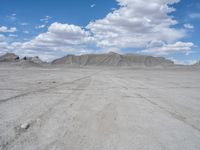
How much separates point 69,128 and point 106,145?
5.02ft

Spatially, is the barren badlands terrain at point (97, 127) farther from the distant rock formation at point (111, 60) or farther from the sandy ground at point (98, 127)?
the distant rock formation at point (111, 60)

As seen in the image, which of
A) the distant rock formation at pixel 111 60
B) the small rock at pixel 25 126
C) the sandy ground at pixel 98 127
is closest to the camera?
the sandy ground at pixel 98 127

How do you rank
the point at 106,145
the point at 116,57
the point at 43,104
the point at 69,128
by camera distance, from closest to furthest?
the point at 106,145, the point at 69,128, the point at 43,104, the point at 116,57

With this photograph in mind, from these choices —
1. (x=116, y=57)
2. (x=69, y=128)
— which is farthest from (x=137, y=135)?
(x=116, y=57)

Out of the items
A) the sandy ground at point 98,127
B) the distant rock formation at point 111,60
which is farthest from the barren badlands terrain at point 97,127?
the distant rock formation at point 111,60

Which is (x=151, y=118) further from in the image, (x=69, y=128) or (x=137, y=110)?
(x=69, y=128)

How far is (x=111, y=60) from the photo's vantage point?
16912cm

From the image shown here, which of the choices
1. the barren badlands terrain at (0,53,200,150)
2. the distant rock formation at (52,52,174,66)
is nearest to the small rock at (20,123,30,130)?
the barren badlands terrain at (0,53,200,150)

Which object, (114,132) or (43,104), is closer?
(114,132)

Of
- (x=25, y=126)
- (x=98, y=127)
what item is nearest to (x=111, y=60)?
(x=98, y=127)

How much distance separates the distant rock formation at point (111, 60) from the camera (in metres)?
166

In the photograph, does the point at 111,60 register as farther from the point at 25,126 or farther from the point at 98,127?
the point at 25,126

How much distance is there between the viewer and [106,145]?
4.86 m

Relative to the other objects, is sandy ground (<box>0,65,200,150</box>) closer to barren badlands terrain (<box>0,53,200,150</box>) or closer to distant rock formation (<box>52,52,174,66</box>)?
barren badlands terrain (<box>0,53,200,150</box>)
